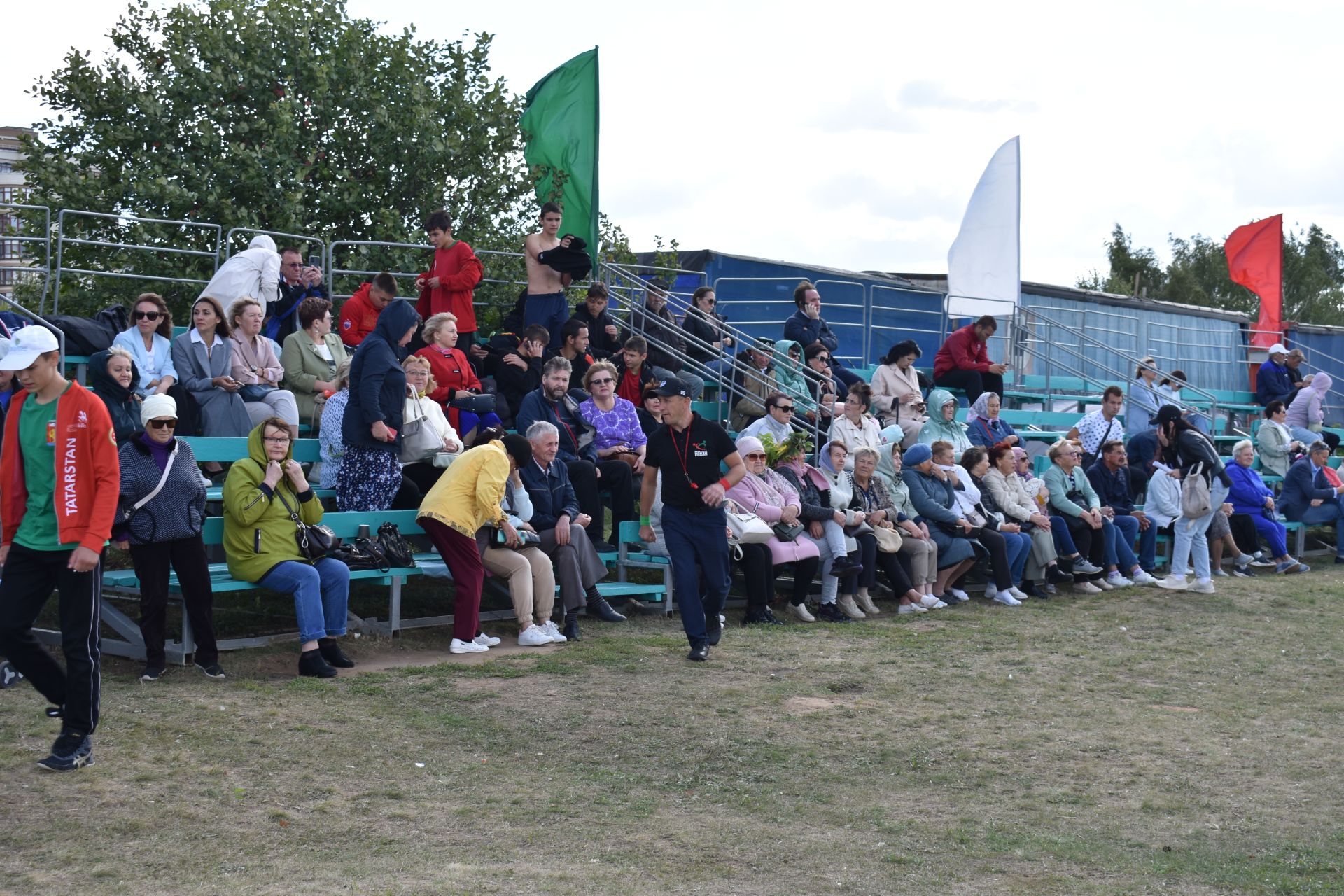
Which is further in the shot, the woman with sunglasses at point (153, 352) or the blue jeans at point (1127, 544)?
the blue jeans at point (1127, 544)

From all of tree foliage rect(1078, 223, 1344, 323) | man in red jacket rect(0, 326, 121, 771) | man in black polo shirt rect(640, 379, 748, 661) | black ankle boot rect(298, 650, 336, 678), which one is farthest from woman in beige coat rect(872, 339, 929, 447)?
tree foliage rect(1078, 223, 1344, 323)

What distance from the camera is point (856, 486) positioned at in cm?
1255

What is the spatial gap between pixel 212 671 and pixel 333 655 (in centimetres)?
75

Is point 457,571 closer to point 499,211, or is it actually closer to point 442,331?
point 442,331

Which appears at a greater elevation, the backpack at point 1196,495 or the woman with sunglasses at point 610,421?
the woman with sunglasses at point 610,421

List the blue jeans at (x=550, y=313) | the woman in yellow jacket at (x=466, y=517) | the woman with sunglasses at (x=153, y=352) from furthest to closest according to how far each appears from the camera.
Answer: the blue jeans at (x=550, y=313)
the woman with sunglasses at (x=153, y=352)
the woman in yellow jacket at (x=466, y=517)

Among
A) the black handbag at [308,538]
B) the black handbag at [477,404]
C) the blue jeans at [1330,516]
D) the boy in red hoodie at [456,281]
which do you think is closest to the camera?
the black handbag at [308,538]

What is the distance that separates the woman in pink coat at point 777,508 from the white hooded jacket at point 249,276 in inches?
167

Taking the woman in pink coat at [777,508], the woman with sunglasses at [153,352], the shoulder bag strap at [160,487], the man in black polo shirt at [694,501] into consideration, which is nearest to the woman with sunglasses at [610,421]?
the woman in pink coat at [777,508]

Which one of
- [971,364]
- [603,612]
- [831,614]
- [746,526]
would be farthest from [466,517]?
[971,364]

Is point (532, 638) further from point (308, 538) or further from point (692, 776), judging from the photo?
point (692, 776)

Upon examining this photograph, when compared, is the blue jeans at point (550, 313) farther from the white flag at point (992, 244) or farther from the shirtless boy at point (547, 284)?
the white flag at point (992, 244)

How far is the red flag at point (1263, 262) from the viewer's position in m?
25.6

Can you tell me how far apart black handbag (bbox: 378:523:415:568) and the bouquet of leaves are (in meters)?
3.58
